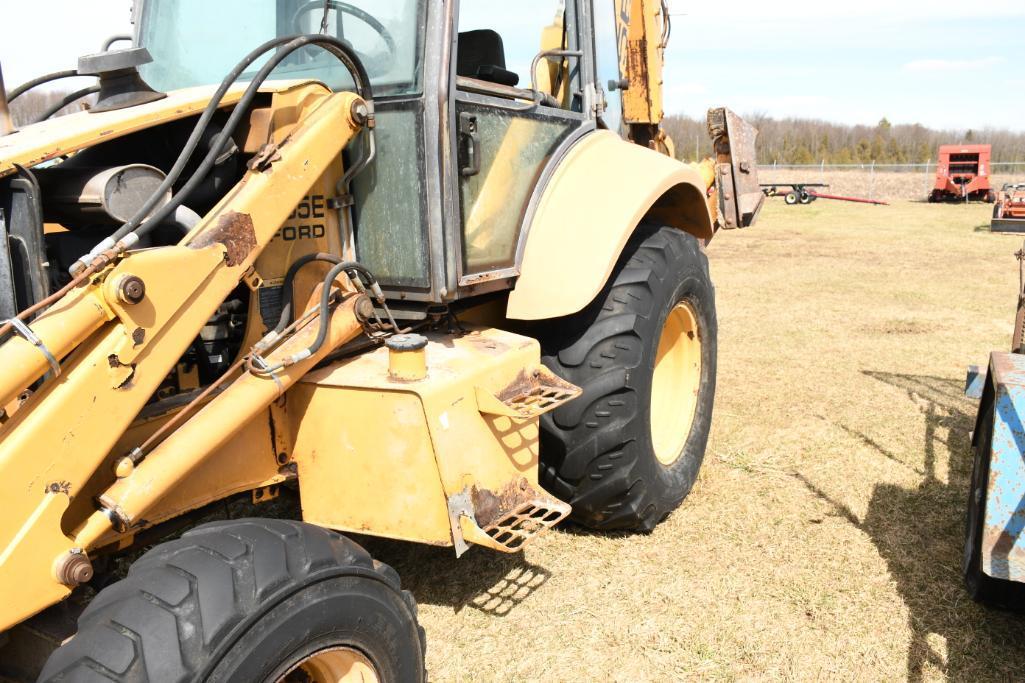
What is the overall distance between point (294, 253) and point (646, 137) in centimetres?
277

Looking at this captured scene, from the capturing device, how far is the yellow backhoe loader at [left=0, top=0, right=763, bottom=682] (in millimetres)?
1839

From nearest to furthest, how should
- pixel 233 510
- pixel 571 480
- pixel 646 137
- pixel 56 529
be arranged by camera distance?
1. pixel 56 529
2. pixel 571 480
3. pixel 233 510
4. pixel 646 137

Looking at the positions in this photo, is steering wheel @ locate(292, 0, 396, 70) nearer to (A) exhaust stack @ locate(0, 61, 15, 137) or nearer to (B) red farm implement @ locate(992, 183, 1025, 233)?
(A) exhaust stack @ locate(0, 61, 15, 137)

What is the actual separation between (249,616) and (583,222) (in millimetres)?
1849

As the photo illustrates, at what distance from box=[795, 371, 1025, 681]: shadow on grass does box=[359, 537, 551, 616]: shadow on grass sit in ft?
4.39

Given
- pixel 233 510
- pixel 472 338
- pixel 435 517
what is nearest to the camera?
pixel 435 517

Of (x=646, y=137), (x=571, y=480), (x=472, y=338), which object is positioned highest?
(x=646, y=137)

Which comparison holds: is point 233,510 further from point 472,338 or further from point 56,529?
point 56,529

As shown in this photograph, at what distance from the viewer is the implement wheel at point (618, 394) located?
311 centimetres

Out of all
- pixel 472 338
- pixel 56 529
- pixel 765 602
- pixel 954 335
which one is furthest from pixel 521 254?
pixel 954 335

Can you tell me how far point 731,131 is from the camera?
5.11m

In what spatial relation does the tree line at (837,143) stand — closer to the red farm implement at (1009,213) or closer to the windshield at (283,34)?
the red farm implement at (1009,213)

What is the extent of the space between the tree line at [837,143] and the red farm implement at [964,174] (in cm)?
1444

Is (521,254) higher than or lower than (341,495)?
higher
